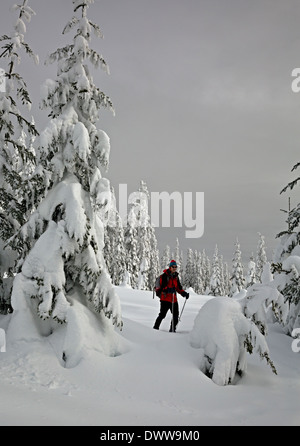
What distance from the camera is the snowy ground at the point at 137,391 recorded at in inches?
174

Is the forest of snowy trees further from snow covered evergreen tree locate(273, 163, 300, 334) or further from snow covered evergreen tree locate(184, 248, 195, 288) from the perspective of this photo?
snow covered evergreen tree locate(184, 248, 195, 288)

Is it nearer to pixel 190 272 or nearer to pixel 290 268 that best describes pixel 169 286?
pixel 290 268

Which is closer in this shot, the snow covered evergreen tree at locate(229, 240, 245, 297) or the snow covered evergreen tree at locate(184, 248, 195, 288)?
the snow covered evergreen tree at locate(229, 240, 245, 297)

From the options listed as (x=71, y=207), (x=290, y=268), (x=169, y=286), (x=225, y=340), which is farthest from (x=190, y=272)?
(x=71, y=207)

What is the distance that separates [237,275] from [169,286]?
40.9 metres

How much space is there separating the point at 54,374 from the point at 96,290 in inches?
80.8

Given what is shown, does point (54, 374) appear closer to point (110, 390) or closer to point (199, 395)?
point (110, 390)

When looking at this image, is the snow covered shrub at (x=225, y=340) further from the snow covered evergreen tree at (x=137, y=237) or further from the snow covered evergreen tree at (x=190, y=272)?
the snow covered evergreen tree at (x=190, y=272)

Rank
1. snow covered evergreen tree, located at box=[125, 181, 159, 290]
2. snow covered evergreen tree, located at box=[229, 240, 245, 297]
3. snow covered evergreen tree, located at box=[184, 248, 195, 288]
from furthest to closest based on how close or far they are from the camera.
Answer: snow covered evergreen tree, located at box=[184, 248, 195, 288]
snow covered evergreen tree, located at box=[229, 240, 245, 297]
snow covered evergreen tree, located at box=[125, 181, 159, 290]

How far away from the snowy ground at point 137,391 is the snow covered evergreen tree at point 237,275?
42.2m

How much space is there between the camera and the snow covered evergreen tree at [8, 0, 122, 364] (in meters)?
7.01

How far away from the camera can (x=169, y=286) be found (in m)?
10.4

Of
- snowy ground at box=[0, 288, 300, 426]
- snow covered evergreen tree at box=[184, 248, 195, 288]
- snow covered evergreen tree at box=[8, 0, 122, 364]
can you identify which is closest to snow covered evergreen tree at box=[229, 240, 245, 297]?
snow covered evergreen tree at box=[184, 248, 195, 288]

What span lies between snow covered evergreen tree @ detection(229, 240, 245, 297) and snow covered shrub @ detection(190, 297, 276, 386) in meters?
42.5
